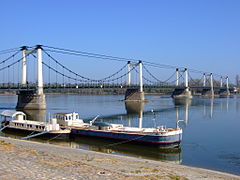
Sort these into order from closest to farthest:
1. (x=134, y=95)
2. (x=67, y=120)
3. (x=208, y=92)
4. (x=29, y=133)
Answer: (x=29, y=133) → (x=67, y=120) → (x=134, y=95) → (x=208, y=92)

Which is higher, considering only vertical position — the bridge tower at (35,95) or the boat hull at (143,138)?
the bridge tower at (35,95)

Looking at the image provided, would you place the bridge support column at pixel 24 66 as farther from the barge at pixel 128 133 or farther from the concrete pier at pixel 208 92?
the concrete pier at pixel 208 92

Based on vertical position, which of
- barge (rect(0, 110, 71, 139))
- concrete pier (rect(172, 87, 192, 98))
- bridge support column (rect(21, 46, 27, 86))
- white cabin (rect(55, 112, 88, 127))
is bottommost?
barge (rect(0, 110, 71, 139))

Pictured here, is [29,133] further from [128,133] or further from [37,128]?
[128,133]

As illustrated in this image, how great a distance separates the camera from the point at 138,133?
107ft

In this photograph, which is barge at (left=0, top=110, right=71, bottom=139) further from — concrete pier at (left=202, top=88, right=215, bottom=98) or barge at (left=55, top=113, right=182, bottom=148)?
concrete pier at (left=202, top=88, right=215, bottom=98)

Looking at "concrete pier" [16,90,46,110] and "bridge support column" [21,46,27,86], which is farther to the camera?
"bridge support column" [21,46,27,86]

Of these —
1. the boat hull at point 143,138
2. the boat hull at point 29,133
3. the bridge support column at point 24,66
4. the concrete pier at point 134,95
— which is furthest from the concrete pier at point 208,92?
the boat hull at point 143,138

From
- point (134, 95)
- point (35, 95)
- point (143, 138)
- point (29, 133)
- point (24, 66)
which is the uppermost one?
point (24, 66)

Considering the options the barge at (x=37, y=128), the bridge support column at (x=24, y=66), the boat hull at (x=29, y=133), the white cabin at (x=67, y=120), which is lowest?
the boat hull at (x=29, y=133)

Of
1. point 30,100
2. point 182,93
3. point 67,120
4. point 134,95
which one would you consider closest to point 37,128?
point 67,120

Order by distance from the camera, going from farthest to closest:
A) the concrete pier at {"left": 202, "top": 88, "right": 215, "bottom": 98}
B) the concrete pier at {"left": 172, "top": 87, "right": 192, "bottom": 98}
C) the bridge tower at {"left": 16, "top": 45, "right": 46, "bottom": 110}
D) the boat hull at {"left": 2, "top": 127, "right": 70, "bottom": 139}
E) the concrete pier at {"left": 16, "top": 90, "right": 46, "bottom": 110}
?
the concrete pier at {"left": 202, "top": 88, "right": 215, "bottom": 98} → the concrete pier at {"left": 172, "top": 87, "right": 192, "bottom": 98} → the bridge tower at {"left": 16, "top": 45, "right": 46, "bottom": 110} → the concrete pier at {"left": 16, "top": 90, "right": 46, "bottom": 110} → the boat hull at {"left": 2, "top": 127, "right": 70, "bottom": 139}

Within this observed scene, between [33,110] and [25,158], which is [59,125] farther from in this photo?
[33,110]

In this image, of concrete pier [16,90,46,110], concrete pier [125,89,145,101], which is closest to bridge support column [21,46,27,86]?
concrete pier [16,90,46,110]
